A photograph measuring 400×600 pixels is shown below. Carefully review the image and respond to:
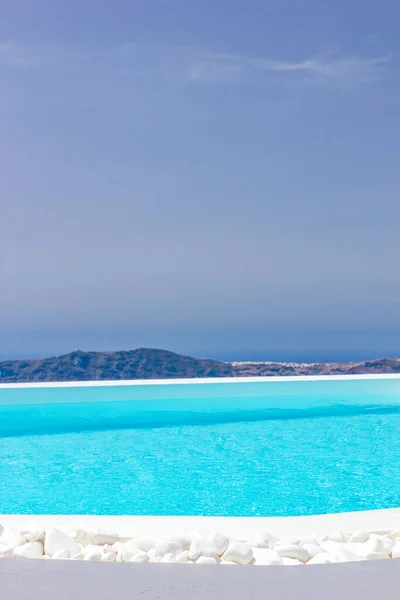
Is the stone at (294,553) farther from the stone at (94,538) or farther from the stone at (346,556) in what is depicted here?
the stone at (94,538)

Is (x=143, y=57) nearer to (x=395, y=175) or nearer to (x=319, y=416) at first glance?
(x=395, y=175)

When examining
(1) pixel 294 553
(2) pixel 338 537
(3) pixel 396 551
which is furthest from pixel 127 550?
(3) pixel 396 551

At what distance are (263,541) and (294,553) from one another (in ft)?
0.62

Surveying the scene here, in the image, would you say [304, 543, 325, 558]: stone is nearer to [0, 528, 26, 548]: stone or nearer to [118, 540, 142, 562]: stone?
[118, 540, 142, 562]: stone

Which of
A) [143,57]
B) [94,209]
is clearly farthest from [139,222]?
[143,57]

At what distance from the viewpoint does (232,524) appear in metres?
2.68

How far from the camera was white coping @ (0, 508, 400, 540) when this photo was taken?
259cm

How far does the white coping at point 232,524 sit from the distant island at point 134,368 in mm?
9373

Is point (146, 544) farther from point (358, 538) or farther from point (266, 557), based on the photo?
point (358, 538)

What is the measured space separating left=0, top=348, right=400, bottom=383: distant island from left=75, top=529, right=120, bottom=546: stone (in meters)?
9.89

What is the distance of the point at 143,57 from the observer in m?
11.0

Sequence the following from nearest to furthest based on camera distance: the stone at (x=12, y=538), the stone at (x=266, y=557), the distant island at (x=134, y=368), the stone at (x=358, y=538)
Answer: the stone at (x=266, y=557) → the stone at (x=12, y=538) → the stone at (x=358, y=538) → the distant island at (x=134, y=368)

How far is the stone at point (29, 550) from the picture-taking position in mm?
2117

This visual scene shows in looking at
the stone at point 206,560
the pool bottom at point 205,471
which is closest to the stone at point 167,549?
the stone at point 206,560
